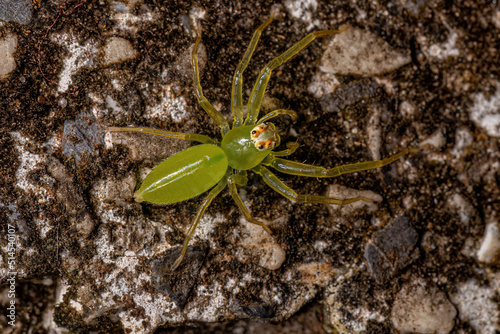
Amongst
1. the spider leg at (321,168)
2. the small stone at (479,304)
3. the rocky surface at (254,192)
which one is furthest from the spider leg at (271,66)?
the small stone at (479,304)

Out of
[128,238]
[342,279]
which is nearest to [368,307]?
[342,279]

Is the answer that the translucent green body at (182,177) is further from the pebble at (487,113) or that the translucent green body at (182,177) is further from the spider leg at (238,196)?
the pebble at (487,113)

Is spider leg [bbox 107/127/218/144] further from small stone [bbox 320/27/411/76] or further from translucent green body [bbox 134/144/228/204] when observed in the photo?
small stone [bbox 320/27/411/76]

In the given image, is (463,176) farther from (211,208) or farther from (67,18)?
(67,18)

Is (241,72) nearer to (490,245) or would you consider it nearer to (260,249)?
(260,249)

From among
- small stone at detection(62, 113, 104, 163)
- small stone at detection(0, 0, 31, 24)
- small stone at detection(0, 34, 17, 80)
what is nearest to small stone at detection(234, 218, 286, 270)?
small stone at detection(62, 113, 104, 163)

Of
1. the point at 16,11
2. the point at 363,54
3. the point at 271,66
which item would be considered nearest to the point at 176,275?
the point at 271,66
